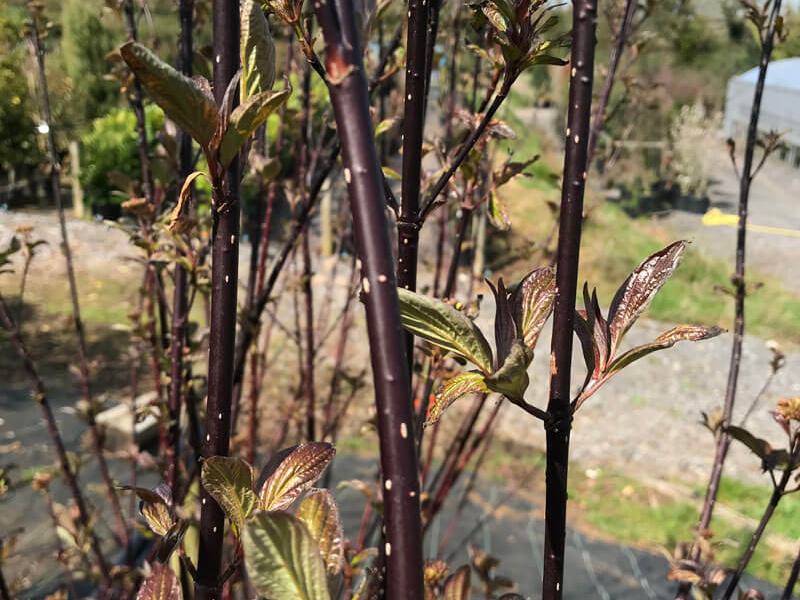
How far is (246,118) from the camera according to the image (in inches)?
16.0

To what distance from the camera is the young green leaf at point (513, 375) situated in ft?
1.22

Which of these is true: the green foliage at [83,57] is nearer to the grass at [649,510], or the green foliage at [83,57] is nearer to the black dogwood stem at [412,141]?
the grass at [649,510]

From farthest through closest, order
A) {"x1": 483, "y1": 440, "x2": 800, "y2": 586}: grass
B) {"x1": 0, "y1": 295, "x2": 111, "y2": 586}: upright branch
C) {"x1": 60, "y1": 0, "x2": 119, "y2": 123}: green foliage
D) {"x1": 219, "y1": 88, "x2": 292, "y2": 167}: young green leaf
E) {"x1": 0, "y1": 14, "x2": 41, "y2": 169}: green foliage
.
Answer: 1. {"x1": 60, "y1": 0, "x2": 119, "y2": 123}: green foliage
2. {"x1": 0, "y1": 14, "x2": 41, "y2": 169}: green foliage
3. {"x1": 483, "y1": 440, "x2": 800, "y2": 586}: grass
4. {"x1": 0, "y1": 295, "x2": 111, "y2": 586}: upright branch
5. {"x1": 219, "y1": 88, "x2": 292, "y2": 167}: young green leaf

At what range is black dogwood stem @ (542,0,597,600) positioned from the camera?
0.39 m

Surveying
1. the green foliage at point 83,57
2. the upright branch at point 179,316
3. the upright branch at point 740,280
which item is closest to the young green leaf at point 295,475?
the upright branch at point 179,316

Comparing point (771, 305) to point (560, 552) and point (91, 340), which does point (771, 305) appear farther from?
point (560, 552)

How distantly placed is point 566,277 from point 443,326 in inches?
2.9

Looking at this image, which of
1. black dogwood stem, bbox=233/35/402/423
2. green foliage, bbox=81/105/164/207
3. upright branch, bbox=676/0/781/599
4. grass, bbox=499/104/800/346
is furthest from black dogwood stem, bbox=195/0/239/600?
green foliage, bbox=81/105/164/207

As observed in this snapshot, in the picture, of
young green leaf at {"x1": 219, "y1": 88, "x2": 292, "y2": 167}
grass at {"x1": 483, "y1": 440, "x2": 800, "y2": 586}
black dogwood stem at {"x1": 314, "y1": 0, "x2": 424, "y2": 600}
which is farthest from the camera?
grass at {"x1": 483, "y1": 440, "x2": 800, "y2": 586}

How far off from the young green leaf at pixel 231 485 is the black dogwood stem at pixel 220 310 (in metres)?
0.04

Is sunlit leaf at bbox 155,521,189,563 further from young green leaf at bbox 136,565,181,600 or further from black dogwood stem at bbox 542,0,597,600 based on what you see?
black dogwood stem at bbox 542,0,597,600

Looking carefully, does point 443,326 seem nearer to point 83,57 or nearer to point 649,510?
point 649,510

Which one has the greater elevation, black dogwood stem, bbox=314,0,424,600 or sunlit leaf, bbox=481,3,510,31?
sunlit leaf, bbox=481,3,510,31

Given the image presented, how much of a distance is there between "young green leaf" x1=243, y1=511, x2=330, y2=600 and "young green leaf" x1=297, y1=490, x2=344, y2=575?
73 mm
